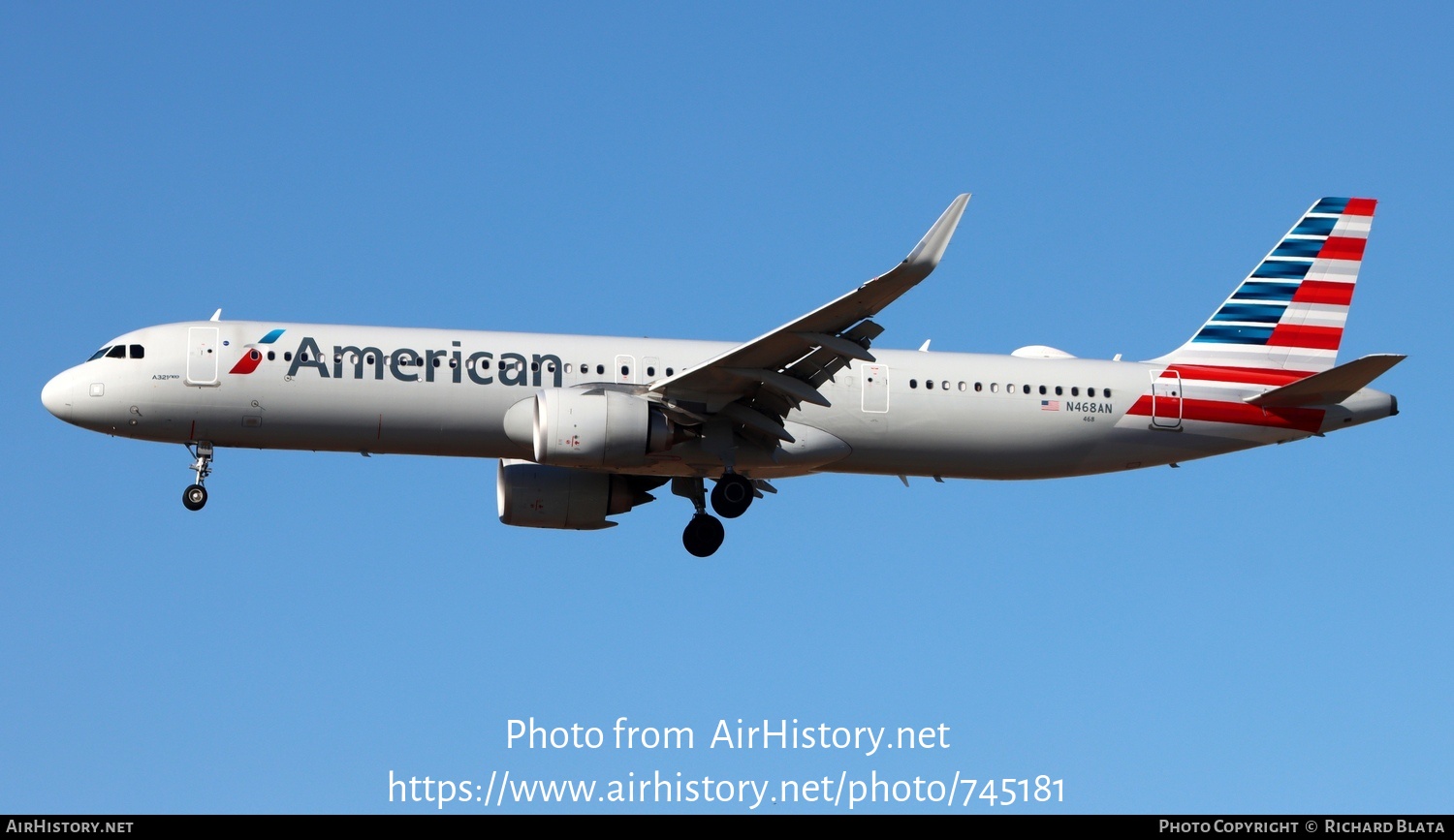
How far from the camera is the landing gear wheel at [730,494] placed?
121 ft

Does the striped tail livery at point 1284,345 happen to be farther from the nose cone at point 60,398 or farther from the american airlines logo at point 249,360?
the nose cone at point 60,398

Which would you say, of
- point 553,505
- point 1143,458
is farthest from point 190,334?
point 1143,458

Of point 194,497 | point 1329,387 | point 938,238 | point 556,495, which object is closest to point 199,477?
point 194,497

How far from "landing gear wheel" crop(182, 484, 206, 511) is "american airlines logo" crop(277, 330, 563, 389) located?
268 cm

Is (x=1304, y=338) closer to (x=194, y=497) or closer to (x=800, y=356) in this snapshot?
(x=800, y=356)

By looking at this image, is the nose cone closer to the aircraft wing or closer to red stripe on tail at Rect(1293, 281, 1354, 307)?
the aircraft wing

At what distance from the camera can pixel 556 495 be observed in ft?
130

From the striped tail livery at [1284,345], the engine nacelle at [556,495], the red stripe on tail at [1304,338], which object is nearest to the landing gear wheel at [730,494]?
→ the engine nacelle at [556,495]

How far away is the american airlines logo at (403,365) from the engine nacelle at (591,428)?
4.39ft

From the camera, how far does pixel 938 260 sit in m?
31.1

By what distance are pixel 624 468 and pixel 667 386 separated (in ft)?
5.91
